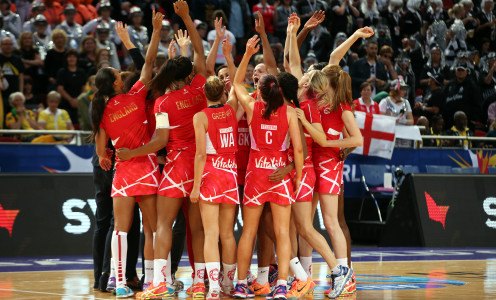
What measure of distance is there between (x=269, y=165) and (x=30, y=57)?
30.6 feet

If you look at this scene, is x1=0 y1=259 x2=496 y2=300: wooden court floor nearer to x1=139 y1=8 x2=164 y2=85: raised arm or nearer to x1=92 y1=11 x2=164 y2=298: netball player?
x1=92 y1=11 x2=164 y2=298: netball player

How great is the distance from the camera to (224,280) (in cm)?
863

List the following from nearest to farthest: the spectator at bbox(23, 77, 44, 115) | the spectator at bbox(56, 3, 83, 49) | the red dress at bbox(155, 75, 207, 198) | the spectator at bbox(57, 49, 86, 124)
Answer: the red dress at bbox(155, 75, 207, 198) < the spectator at bbox(23, 77, 44, 115) < the spectator at bbox(57, 49, 86, 124) < the spectator at bbox(56, 3, 83, 49)

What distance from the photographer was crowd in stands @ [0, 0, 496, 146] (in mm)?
15602

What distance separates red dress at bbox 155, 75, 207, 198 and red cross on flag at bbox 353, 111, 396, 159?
714 centimetres

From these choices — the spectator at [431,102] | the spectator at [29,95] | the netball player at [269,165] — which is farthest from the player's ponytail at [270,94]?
the spectator at [431,102]

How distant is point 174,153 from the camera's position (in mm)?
8523

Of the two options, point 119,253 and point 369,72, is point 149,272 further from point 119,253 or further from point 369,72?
point 369,72

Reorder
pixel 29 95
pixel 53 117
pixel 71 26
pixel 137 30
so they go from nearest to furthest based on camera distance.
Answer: pixel 53 117 < pixel 29 95 < pixel 71 26 < pixel 137 30

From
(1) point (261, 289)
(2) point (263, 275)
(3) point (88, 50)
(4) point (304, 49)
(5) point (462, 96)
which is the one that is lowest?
(1) point (261, 289)

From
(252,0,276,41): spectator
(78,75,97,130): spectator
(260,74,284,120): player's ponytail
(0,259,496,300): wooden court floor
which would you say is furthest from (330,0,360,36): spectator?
(260,74,284,120): player's ponytail

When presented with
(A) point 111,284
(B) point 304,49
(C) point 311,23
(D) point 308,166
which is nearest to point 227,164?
(D) point 308,166

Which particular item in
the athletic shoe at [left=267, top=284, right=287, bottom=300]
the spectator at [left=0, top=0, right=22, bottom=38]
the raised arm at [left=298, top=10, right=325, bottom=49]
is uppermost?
the spectator at [left=0, top=0, right=22, bottom=38]

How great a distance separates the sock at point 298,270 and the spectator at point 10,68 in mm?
8311
